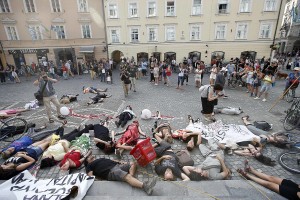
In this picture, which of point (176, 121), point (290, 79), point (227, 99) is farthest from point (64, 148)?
point (290, 79)

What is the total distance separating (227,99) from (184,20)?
15117mm

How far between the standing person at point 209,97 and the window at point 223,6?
1760 cm

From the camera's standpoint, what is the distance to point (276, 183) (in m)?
3.83

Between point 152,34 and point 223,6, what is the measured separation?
9.07 meters

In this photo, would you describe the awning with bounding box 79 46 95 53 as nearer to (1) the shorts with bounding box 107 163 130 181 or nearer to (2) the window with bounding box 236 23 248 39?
(2) the window with bounding box 236 23 248 39

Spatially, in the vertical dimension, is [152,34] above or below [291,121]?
above

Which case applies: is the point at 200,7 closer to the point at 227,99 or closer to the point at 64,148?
the point at 227,99

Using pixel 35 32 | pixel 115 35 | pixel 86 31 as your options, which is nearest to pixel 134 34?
pixel 115 35

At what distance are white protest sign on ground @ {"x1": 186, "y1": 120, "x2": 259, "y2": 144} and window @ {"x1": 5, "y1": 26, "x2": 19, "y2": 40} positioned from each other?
26879mm

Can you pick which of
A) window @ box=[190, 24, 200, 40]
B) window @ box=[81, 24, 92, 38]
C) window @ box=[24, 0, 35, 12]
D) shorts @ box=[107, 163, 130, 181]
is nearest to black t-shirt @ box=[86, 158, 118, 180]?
shorts @ box=[107, 163, 130, 181]

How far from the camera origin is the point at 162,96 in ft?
37.3

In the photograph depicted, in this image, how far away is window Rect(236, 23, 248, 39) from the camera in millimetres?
21000

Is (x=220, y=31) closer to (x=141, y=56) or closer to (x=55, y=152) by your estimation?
(x=141, y=56)

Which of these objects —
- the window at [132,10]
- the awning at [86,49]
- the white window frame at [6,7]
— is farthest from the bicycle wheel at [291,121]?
the white window frame at [6,7]
